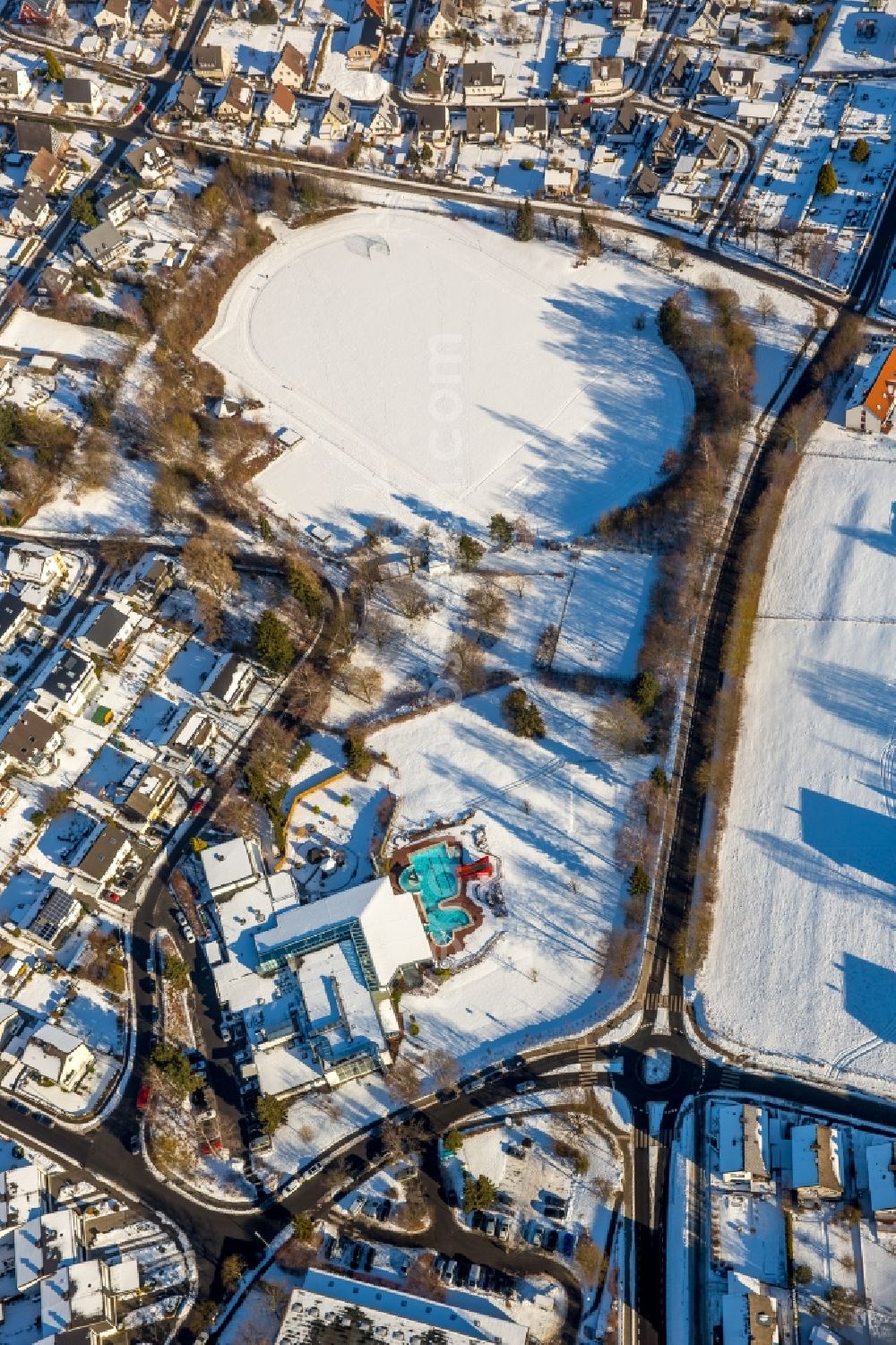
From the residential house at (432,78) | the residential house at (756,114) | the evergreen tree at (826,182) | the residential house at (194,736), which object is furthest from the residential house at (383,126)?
the residential house at (194,736)

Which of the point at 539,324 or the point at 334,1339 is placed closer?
the point at 334,1339

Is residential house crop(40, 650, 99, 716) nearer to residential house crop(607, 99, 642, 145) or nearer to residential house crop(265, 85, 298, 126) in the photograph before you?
residential house crop(265, 85, 298, 126)

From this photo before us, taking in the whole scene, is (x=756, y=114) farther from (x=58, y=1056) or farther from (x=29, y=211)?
(x=58, y=1056)

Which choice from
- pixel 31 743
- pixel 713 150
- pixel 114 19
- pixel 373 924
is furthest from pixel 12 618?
pixel 713 150

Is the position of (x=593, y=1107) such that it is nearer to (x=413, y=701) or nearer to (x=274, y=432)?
(x=413, y=701)

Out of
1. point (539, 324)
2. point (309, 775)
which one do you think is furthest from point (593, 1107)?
point (539, 324)

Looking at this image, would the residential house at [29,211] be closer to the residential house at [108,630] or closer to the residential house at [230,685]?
the residential house at [108,630]

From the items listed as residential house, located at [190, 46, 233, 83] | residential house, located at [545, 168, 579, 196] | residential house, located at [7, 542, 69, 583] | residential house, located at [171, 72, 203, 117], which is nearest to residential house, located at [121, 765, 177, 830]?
residential house, located at [7, 542, 69, 583]
